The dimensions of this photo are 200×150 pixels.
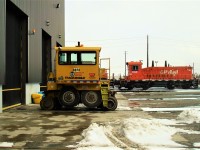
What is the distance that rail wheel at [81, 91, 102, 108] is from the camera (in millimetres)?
16594

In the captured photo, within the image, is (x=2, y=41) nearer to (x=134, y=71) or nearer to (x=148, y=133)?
(x=148, y=133)

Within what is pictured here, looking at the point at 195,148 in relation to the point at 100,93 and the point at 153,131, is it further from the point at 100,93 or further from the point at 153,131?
the point at 100,93

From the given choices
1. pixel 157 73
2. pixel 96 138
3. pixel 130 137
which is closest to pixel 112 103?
pixel 130 137

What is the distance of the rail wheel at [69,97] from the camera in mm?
16609

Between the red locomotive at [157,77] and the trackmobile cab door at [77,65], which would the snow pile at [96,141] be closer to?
the trackmobile cab door at [77,65]

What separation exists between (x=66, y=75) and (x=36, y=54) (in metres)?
5.65

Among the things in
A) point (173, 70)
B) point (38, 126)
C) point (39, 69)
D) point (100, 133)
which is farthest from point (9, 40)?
point (173, 70)

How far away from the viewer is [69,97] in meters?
16.6

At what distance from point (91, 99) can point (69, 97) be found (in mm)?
1092

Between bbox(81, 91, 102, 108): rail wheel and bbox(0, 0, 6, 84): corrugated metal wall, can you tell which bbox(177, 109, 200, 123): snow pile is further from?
bbox(0, 0, 6, 84): corrugated metal wall

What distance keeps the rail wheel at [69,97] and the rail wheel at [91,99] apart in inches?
13.7

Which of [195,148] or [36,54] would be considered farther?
[36,54]

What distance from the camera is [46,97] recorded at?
56.0 ft

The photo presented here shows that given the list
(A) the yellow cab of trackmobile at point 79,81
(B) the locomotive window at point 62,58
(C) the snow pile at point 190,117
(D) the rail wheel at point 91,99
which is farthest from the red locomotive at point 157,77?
(C) the snow pile at point 190,117
